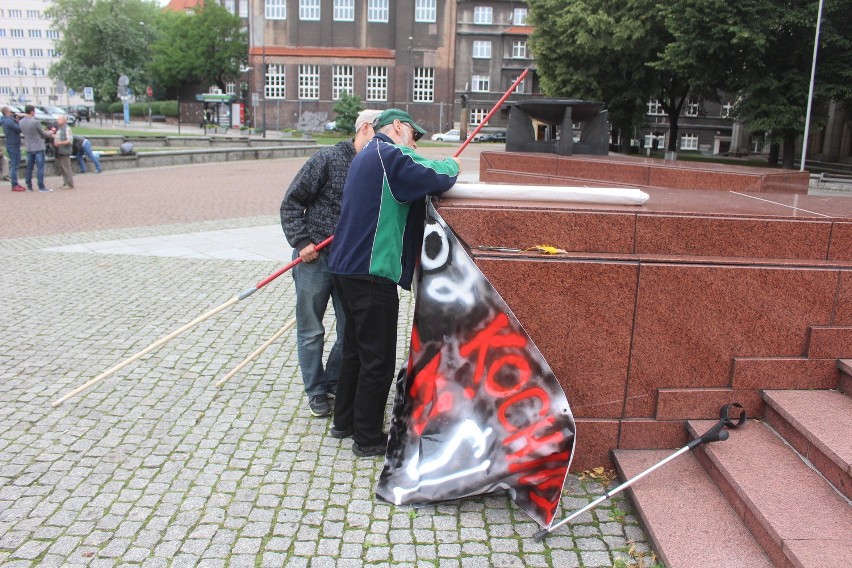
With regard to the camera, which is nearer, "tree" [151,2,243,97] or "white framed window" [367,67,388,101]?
"white framed window" [367,67,388,101]

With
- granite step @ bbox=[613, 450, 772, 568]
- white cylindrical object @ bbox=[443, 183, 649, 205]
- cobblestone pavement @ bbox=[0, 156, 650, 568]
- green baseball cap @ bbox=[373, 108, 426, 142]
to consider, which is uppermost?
green baseball cap @ bbox=[373, 108, 426, 142]

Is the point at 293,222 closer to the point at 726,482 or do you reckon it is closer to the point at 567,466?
the point at 567,466

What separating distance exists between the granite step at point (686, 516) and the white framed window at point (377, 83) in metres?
72.2

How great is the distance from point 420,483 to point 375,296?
102cm

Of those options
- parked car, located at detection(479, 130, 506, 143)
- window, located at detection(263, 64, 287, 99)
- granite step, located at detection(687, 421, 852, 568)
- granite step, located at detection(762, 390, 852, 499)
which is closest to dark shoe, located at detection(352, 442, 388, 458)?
granite step, located at detection(687, 421, 852, 568)

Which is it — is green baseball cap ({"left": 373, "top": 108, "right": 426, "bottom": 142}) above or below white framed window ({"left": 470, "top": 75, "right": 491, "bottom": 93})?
below

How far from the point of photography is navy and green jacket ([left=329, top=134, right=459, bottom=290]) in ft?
13.9

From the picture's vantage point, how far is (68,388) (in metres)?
5.82

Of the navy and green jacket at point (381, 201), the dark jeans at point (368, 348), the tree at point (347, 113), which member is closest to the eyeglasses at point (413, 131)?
the navy and green jacket at point (381, 201)

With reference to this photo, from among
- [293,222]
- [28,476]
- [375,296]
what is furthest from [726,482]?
[28,476]

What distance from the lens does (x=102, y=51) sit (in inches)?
3260

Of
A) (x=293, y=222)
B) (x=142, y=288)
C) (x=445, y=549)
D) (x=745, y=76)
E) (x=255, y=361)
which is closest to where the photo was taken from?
(x=445, y=549)

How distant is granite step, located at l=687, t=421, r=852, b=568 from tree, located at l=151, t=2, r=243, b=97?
81.2 meters

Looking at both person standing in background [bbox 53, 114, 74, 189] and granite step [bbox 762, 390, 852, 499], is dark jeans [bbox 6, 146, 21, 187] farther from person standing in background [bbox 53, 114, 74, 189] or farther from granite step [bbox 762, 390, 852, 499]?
granite step [bbox 762, 390, 852, 499]
